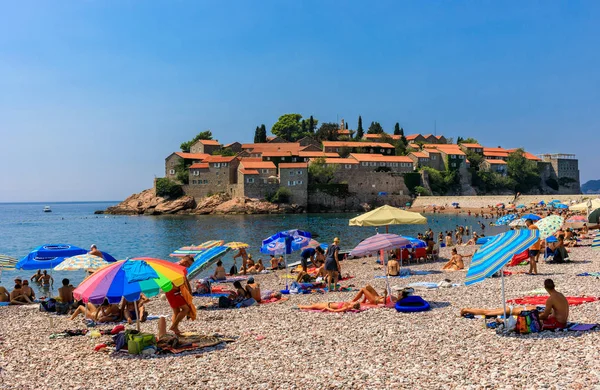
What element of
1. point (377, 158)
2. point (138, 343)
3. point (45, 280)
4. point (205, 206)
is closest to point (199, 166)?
point (205, 206)

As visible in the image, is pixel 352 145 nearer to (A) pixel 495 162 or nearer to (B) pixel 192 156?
(A) pixel 495 162

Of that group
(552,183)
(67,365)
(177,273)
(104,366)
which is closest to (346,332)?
(177,273)

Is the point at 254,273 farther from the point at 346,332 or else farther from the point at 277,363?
the point at 277,363

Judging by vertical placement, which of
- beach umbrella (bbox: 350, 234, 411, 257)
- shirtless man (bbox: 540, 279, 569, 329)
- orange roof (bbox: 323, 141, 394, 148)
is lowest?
shirtless man (bbox: 540, 279, 569, 329)

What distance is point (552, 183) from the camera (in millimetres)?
99500

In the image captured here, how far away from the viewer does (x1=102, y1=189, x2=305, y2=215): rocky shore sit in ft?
247

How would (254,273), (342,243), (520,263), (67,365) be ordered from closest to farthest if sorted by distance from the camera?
(67,365) < (520,263) < (254,273) < (342,243)

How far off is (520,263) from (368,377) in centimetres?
1194

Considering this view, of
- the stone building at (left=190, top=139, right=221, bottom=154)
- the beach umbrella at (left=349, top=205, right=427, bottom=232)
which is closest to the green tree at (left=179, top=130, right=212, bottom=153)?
the stone building at (left=190, top=139, right=221, bottom=154)

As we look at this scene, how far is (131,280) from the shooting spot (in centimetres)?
787

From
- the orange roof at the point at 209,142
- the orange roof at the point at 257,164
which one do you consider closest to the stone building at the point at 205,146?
the orange roof at the point at 209,142

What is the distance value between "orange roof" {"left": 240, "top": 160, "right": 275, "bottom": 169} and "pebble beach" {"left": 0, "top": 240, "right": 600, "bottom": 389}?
67668 millimetres

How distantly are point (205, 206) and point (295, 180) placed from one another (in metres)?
14.0

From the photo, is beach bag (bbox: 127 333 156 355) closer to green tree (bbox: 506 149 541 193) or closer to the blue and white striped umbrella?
the blue and white striped umbrella
